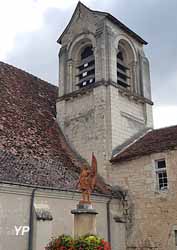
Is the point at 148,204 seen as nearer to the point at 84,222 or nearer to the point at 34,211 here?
the point at 34,211

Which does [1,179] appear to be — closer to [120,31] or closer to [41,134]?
[41,134]

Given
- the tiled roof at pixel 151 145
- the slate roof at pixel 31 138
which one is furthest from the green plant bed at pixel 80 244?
the tiled roof at pixel 151 145

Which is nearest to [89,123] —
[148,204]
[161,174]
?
[161,174]

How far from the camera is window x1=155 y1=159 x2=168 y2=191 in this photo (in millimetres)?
13555

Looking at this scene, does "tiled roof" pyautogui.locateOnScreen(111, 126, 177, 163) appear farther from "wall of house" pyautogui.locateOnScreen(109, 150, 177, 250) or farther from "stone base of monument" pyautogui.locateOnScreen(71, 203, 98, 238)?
"stone base of monument" pyautogui.locateOnScreen(71, 203, 98, 238)

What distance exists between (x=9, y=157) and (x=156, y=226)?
5971 millimetres

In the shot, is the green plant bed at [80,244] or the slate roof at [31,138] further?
the slate roof at [31,138]

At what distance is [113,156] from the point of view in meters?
15.2

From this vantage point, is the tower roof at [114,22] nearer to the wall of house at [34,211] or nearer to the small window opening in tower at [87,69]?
the small window opening in tower at [87,69]

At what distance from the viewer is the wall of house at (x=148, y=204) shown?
12.9 metres

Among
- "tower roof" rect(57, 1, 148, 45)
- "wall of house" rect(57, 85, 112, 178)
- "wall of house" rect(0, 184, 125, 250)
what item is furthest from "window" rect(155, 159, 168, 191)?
"tower roof" rect(57, 1, 148, 45)

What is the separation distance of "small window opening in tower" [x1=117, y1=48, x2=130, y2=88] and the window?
5506 mm

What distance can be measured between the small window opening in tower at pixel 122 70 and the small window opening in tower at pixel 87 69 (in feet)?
4.32

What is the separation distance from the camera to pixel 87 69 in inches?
704
